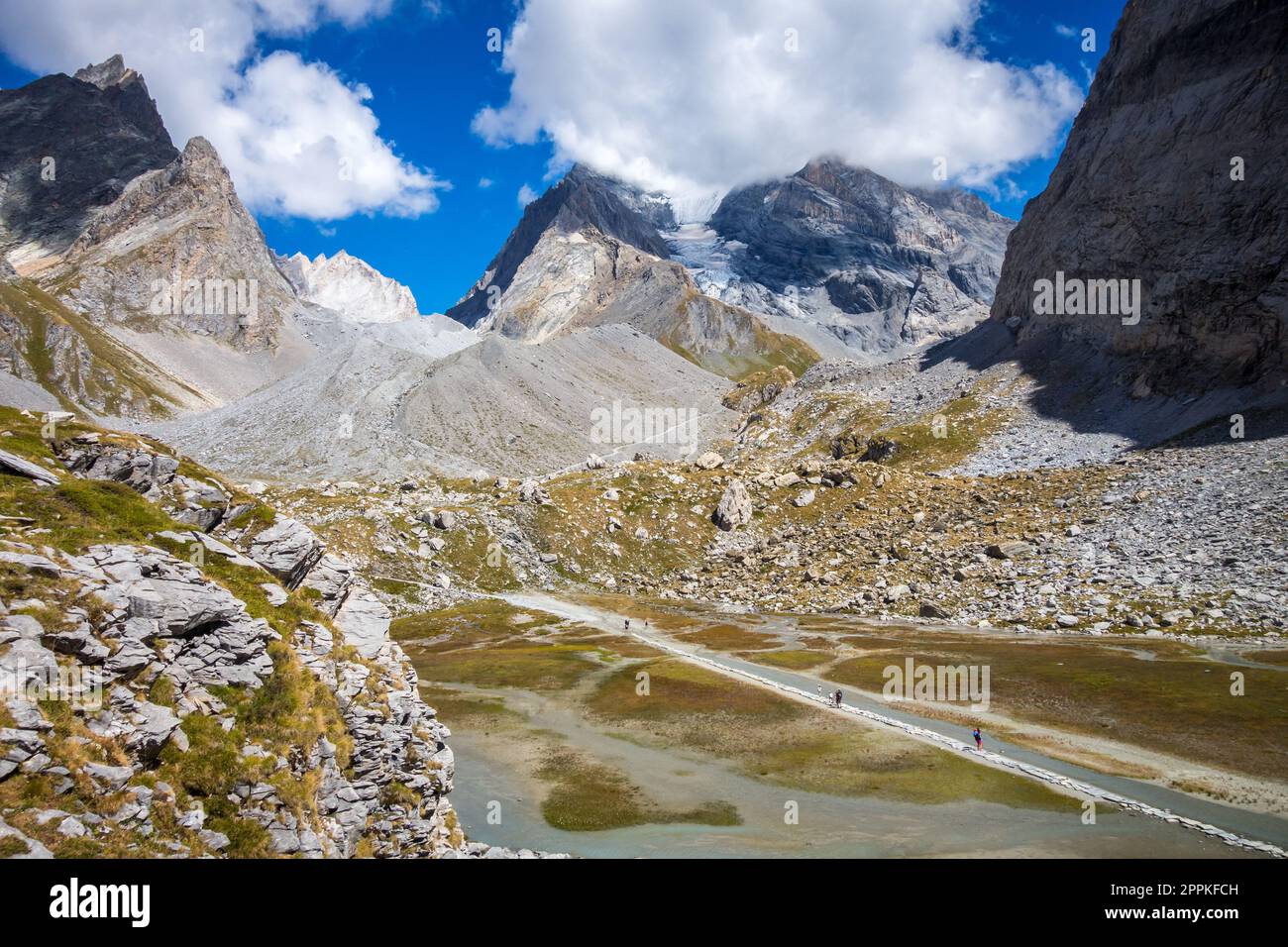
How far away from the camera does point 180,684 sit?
19.4 m

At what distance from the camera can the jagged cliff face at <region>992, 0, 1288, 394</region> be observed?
440ft

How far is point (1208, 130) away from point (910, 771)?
7162 inches

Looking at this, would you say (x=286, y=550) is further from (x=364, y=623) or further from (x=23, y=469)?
(x=23, y=469)

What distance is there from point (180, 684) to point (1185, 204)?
20340 centimetres

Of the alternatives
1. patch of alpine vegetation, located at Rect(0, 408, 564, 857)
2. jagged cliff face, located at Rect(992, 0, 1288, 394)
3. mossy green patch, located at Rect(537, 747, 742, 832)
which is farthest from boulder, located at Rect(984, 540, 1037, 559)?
patch of alpine vegetation, located at Rect(0, 408, 564, 857)

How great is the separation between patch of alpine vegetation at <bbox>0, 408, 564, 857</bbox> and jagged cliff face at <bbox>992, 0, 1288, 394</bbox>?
6482 inches

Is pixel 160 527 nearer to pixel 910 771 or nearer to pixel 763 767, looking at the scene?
pixel 763 767

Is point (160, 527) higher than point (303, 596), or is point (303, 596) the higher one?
point (160, 527)

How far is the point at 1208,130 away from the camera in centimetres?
14875

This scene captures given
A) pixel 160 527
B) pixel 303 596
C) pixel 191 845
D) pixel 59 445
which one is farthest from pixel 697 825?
pixel 59 445

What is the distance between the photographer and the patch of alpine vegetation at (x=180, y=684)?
1512 centimetres

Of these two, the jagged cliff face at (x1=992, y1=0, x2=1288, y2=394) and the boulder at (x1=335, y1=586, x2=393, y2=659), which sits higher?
the jagged cliff face at (x1=992, y1=0, x2=1288, y2=394)

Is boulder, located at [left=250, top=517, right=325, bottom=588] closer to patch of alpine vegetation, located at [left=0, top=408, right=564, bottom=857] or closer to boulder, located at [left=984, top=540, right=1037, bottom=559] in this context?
patch of alpine vegetation, located at [left=0, top=408, right=564, bottom=857]

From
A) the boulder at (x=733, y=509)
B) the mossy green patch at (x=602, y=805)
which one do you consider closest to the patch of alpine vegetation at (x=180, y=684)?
the mossy green patch at (x=602, y=805)
